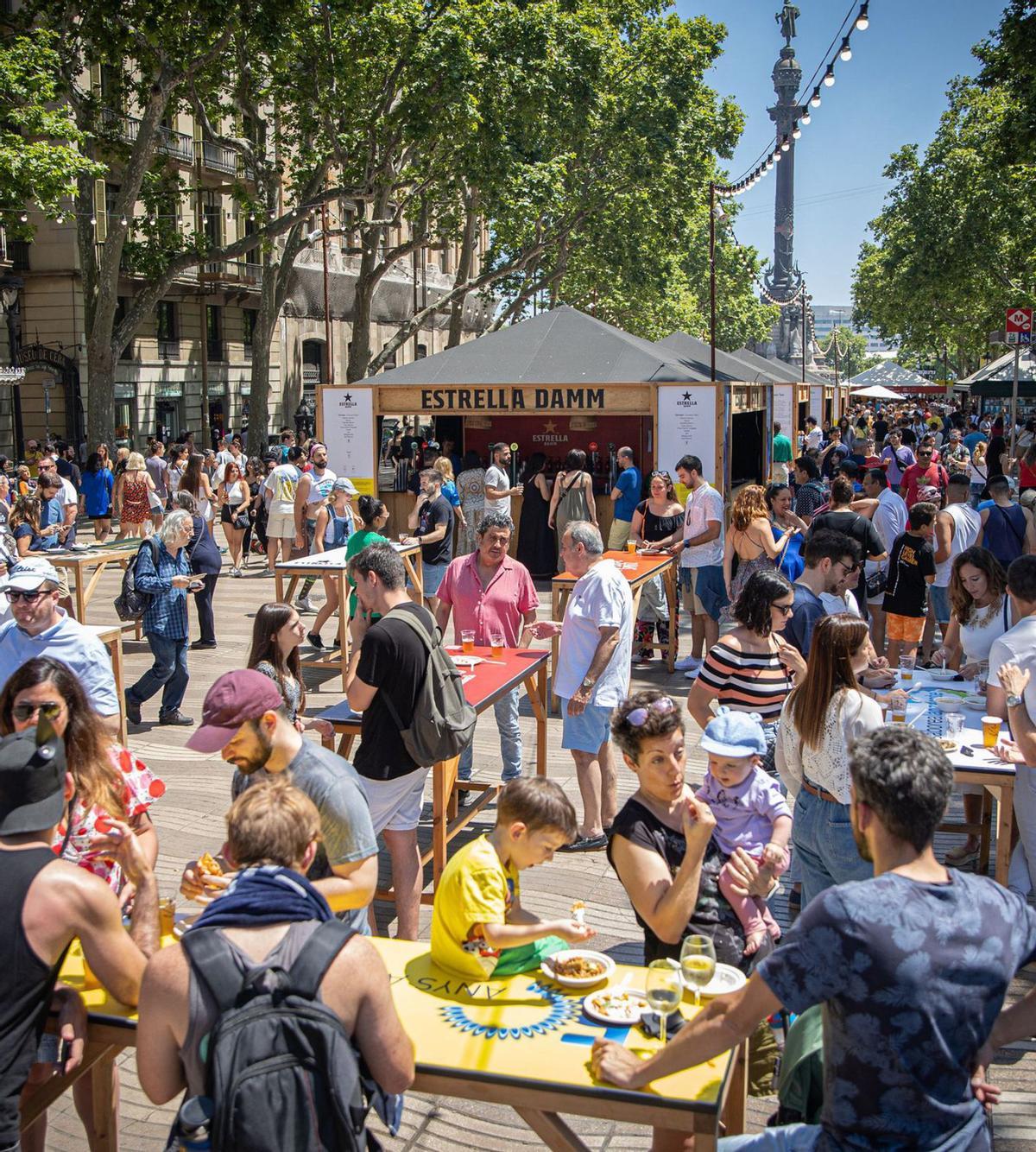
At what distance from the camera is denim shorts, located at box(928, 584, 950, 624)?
32.0ft

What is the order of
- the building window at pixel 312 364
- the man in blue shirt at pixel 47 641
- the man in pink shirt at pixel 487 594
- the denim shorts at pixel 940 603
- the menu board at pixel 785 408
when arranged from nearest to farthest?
the man in blue shirt at pixel 47 641
the man in pink shirt at pixel 487 594
the denim shorts at pixel 940 603
the menu board at pixel 785 408
the building window at pixel 312 364

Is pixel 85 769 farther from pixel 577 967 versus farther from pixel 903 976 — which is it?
pixel 903 976

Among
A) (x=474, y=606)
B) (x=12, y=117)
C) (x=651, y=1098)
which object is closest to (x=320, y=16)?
(x=12, y=117)

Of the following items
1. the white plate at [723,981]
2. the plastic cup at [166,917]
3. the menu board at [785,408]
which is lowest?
the white plate at [723,981]

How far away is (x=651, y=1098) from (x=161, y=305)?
121 feet

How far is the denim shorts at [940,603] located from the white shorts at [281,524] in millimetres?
7789

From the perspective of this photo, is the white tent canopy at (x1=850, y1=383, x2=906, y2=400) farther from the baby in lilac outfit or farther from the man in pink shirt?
the baby in lilac outfit

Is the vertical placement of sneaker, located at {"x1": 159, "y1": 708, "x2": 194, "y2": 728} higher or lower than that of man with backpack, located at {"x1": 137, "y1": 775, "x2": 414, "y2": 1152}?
lower

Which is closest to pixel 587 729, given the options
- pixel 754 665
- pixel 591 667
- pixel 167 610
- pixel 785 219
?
pixel 591 667

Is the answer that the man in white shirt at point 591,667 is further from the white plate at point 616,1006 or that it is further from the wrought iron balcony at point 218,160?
the wrought iron balcony at point 218,160

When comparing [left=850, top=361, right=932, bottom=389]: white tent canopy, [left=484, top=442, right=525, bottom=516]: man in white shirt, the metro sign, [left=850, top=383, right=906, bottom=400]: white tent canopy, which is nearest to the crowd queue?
[left=484, top=442, right=525, bottom=516]: man in white shirt

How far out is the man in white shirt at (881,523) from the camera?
33.6ft

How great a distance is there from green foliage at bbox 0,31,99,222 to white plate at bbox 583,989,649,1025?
1771cm

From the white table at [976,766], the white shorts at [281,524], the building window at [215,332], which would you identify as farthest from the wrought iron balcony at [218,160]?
the white table at [976,766]
